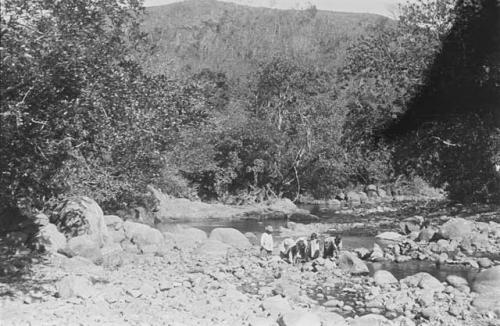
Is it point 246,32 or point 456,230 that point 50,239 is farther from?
point 246,32

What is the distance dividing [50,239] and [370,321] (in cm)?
894

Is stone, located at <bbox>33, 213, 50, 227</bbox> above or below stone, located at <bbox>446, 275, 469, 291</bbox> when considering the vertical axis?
below

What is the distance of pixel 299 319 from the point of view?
8953mm

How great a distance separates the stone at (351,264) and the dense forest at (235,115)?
17.1 feet

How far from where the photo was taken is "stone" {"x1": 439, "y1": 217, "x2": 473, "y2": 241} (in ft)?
57.1

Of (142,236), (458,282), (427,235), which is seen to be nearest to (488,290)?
(458,282)

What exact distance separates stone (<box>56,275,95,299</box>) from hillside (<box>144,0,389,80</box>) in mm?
65727

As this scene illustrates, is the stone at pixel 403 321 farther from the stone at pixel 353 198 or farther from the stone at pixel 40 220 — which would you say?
the stone at pixel 353 198

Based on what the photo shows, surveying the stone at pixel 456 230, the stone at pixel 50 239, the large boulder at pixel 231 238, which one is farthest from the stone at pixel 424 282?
the stone at pixel 50 239

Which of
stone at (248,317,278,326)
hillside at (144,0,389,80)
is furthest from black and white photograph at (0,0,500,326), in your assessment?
hillside at (144,0,389,80)

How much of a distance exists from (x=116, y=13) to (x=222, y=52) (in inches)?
3417

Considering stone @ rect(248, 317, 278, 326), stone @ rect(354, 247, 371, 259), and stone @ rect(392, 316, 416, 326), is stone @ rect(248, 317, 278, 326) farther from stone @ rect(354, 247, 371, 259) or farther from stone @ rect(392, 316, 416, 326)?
stone @ rect(354, 247, 371, 259)

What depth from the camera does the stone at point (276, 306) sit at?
9.98 meters

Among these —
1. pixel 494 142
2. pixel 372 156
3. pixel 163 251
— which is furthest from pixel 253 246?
pixel 372 156
